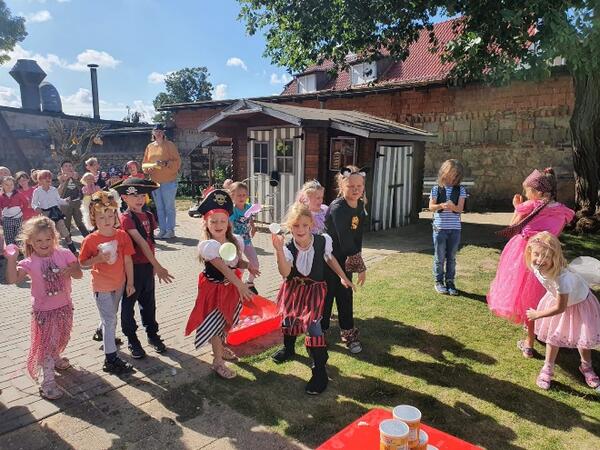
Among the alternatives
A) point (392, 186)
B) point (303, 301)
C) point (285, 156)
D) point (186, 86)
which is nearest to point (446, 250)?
point (303, 301)

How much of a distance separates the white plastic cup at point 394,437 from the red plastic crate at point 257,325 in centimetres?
258

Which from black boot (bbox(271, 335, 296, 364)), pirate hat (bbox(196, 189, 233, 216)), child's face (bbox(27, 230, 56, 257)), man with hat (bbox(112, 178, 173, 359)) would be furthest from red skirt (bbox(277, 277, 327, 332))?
child's face (bbox(27, 230, 56, 257))

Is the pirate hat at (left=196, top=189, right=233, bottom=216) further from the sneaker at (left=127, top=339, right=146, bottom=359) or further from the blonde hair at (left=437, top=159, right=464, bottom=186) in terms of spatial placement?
the blonde hair at (left=437, top=159, right=464, bottom=186)

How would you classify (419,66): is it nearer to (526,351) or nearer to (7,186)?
(7,186)

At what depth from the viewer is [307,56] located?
10.3 metres

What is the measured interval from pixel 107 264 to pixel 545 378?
405 cm

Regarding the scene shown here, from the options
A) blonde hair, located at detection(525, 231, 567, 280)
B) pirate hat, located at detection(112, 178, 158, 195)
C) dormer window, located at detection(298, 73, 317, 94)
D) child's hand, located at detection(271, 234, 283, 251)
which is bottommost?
blonde hair, located at detection(525, 231, 567, 280)

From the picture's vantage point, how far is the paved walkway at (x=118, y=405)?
3037mm

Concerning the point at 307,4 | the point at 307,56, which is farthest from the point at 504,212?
the point at 307,4

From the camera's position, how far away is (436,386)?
377 cm

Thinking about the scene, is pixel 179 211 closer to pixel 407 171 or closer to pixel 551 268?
pixel 407 171

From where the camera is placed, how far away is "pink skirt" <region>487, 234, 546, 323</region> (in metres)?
4.16

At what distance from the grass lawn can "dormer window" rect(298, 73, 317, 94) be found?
69.6ft

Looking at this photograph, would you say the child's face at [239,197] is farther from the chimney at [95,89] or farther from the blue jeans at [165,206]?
the chimney at [95,89]
